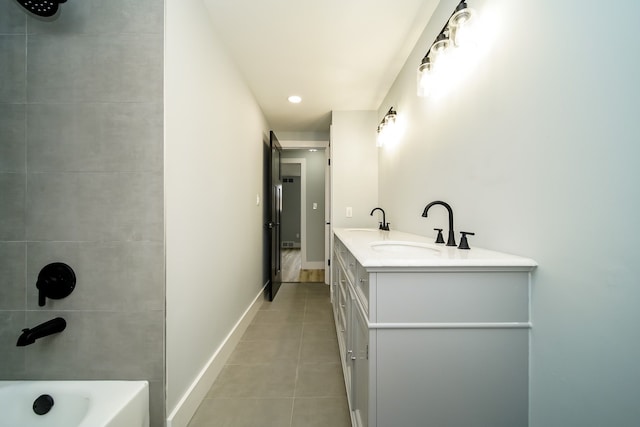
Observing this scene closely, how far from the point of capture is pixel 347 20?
1.69 metres

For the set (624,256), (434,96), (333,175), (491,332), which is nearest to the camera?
(624,256)

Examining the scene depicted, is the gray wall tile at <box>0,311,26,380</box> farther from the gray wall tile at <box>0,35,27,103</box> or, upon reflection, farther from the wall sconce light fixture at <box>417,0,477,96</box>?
the wall sconce light fixture at <box>417,0,477,96</box>

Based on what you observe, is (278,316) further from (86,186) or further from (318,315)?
(86,186)

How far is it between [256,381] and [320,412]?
49cm

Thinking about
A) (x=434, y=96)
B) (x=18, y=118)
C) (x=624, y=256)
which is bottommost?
(x=624, y=256)

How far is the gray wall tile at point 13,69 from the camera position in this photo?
1.12 m

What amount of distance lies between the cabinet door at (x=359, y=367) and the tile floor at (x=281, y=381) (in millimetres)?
244

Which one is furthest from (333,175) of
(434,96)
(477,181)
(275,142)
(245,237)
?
(477,181)

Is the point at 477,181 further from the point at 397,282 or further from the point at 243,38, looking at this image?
the point at 243,38

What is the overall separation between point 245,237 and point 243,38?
5.49 feet

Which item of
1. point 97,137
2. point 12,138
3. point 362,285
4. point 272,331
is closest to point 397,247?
point 362,285

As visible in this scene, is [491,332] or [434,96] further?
[434,96]

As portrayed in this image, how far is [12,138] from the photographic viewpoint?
112 cm

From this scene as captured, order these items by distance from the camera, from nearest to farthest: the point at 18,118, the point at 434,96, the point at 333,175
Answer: the point at 18,118 < the point at 434,96 < the point at 333,175
